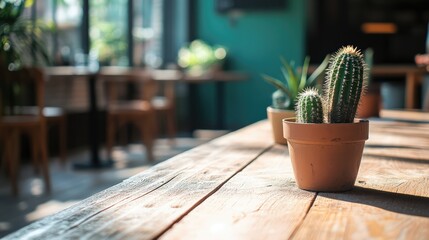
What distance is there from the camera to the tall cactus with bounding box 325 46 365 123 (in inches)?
43.8

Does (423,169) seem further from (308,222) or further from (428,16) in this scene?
Answer: (428,16)

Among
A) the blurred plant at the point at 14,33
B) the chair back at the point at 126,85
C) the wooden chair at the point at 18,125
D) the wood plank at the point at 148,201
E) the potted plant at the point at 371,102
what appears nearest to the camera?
the wood plank at the point at 148,201

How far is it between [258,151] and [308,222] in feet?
2.40

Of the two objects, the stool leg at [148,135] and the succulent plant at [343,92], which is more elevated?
the succulent plant at [343,92]

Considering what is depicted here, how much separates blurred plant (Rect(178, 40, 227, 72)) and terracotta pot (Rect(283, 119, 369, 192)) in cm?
691

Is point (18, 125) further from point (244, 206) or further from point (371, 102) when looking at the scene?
point (244, 206)

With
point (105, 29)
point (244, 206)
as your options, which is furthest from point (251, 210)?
point (105, 29)

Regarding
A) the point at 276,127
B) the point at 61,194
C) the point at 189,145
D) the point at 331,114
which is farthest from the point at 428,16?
the point at 331,114

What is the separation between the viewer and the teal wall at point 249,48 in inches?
340

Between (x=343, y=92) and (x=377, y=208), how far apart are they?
9.1 inches

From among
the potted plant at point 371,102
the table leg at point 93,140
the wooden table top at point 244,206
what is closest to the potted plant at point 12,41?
the table leg at point 93,140

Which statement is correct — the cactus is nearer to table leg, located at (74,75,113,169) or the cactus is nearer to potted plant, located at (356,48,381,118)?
potted plant, located at (356,48,381,118)

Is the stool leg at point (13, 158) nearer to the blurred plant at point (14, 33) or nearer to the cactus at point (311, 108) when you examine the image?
the blurred plant at point (14, 33)

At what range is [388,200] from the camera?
105 cm
